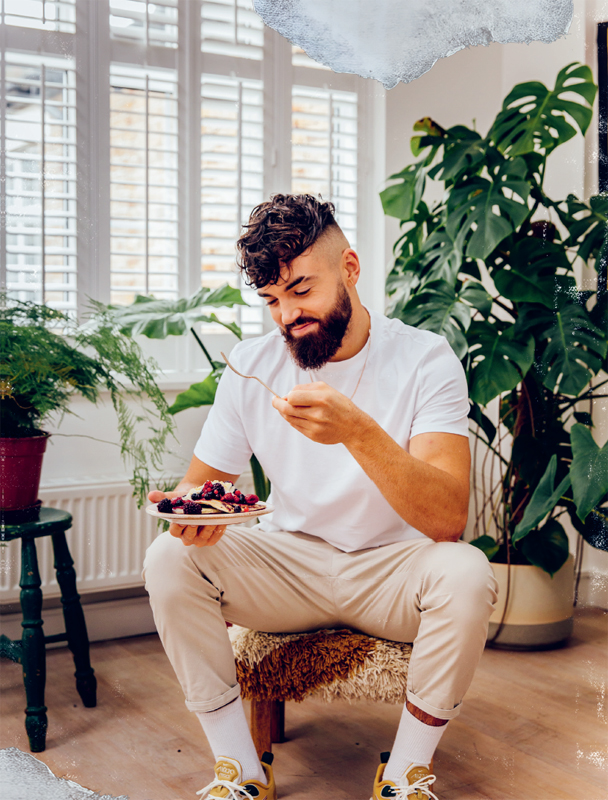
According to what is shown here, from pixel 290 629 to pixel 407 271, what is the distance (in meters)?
1.31

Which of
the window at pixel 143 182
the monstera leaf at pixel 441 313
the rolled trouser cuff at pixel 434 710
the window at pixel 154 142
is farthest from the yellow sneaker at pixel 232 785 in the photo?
the window at pixel 143 182

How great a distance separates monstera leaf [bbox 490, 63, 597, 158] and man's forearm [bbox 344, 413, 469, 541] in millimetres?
1212

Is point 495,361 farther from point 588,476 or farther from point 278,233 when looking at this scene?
point 278,233

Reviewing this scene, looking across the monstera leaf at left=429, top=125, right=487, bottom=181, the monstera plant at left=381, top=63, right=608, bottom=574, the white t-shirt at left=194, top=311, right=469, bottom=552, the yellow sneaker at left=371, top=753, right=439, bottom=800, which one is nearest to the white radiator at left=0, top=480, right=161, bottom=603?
the white t-shirt at left=194, top=311, right=469, bottom=552

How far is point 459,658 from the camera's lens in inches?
47.6

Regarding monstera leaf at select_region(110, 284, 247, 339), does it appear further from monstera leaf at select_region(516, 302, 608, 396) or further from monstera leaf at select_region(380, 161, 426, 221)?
monstera leaf at select_region(516, 302, 608, 396)

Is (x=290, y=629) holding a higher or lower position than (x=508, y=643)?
higher

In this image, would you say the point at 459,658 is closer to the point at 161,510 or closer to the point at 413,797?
the point at 413,797

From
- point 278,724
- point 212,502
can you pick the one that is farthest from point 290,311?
point 278,724

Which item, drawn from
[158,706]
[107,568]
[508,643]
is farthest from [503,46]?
[158,706]

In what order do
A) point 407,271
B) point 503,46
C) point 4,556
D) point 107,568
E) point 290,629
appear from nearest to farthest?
1. point 290,629
2. point 4,556
3. point 107,568
4. point 407,271
5. point 503,46

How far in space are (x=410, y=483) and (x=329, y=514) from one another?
241 mm

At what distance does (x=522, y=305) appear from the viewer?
2.18 metres

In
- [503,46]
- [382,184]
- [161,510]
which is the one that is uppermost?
[503,46]
